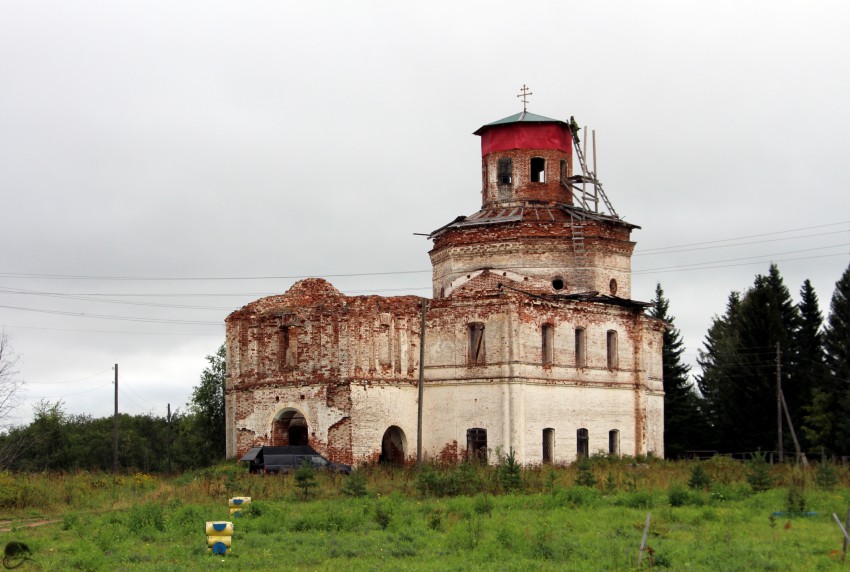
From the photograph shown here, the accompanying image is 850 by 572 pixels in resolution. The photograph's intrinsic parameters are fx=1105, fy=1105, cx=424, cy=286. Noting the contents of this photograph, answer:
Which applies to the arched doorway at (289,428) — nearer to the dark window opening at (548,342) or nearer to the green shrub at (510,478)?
the dark window opening at (548,342)

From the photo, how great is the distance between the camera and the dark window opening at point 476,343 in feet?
123

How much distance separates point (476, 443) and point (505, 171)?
11.0 metres

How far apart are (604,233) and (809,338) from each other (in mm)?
13871

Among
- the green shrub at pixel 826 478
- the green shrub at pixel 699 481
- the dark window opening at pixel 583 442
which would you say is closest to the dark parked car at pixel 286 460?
the dark window opening at pixel 583 442

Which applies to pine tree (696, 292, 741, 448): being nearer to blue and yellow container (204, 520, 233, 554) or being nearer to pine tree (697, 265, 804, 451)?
pine tree (697, 265, 804, 451)

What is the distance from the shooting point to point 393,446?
128ft

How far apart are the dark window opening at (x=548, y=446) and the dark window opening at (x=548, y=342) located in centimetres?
237

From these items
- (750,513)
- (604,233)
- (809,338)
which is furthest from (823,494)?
(809,338)

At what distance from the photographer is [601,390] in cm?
3912

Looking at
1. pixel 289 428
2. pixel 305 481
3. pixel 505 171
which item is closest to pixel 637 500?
pixel 305 481

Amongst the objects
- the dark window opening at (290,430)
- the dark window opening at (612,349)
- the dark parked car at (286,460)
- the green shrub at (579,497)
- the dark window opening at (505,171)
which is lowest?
the green shrub at (579,497)

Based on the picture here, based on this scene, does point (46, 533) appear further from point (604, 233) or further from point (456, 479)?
point (604, 233)

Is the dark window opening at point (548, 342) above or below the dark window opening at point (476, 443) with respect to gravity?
above

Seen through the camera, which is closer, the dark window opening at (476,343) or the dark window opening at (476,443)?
the dark window opening at (476,443)
